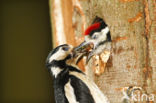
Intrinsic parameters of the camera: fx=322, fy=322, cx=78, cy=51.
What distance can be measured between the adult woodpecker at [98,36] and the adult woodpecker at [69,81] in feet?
0.34

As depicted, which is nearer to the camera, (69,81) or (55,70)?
(69,81)

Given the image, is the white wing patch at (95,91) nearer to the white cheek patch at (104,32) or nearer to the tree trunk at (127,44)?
the tree trunk at (127,44)

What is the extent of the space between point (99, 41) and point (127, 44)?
0.19m

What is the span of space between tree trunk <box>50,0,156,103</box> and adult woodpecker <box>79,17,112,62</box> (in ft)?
0.10

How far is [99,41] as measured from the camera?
5.38 feet

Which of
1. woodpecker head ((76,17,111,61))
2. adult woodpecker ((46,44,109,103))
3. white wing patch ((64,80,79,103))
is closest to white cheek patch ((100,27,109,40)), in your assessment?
woodpecker head ((76,17,111,61))

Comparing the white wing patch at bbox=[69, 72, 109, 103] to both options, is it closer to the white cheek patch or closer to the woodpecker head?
the woodpecker head

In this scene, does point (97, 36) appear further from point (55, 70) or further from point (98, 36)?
point (55, 70)

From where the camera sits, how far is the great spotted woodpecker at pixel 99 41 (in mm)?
1571

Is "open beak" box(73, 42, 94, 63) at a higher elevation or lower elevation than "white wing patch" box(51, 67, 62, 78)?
higher

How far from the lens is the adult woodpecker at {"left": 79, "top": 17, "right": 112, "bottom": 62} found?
157cm

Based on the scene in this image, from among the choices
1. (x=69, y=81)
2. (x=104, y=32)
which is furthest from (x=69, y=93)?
(x=104, y=32)

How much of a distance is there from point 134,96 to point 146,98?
6 cm

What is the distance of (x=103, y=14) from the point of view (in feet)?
5.15
